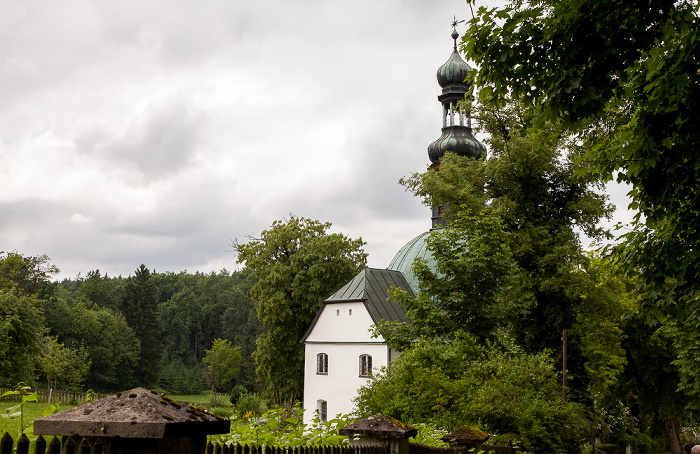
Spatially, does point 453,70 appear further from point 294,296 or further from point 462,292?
point 462,292

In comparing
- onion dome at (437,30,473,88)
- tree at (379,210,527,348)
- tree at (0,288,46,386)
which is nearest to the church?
onion dome at (437,30,473,88)

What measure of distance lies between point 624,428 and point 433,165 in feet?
67.7

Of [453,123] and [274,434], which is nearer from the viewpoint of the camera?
[274,434]

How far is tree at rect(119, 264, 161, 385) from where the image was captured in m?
64.1

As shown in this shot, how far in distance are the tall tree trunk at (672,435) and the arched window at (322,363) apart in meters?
19.2

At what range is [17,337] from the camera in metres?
24.0

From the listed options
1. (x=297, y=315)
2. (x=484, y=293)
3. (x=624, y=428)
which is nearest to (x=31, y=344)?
(x=297, y=315)

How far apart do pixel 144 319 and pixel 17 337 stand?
4364 centimetres

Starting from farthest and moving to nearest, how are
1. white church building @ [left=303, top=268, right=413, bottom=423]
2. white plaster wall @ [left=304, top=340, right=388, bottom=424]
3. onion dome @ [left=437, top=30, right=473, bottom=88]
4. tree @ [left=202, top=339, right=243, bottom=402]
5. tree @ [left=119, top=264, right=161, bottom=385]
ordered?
tree @ [left=119, top=264, right=161, bottom=385] → tree @ [left=202, top=339, right=243, bottom=402] → onion dome @ [left=437, top=30, right=473, bottom=88] → white church building @ [left=303, top=268, right=413, bottom=423] → white plaster wall @ [left=304, top=340, right=388, bottom=424]

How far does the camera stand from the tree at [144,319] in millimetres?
A: 64125

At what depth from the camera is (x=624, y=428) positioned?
32938mm

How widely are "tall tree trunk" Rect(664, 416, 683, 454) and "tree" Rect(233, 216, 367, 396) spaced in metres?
19.5

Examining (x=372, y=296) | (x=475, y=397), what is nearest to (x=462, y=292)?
(x=475, y=397)

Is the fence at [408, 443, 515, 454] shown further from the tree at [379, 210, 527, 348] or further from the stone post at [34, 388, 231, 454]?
the tree at [379, 210, 527, 348]
